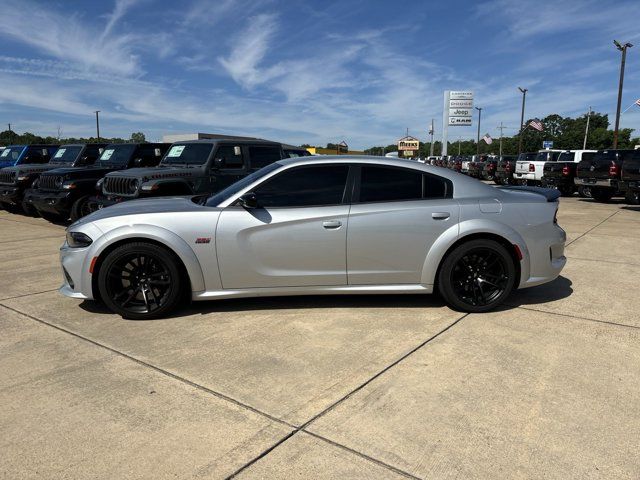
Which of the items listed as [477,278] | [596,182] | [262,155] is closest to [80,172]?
[262,155]

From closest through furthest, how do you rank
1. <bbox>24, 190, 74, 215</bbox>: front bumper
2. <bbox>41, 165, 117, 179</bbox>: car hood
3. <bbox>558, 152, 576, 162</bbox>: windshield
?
<bbox>24, 190, 74, 215</bbox>: front bumper → <bbox>41, 165, 117, 179</bbox>: car hood → <bbox>558, 152, 576, 162</bbox>: windshield

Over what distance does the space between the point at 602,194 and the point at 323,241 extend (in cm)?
1621

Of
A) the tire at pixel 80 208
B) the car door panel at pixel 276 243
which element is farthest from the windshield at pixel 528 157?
the car door panel at pixel 276 243

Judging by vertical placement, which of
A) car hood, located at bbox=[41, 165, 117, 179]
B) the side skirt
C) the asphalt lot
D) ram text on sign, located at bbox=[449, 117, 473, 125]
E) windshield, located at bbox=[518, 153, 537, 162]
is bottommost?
the asphalt lot

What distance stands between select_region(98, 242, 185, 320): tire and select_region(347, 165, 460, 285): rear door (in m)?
1.62

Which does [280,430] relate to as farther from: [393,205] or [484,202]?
[484,202]

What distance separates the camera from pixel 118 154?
11.6 metres

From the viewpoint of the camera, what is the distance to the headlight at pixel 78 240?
430 cm

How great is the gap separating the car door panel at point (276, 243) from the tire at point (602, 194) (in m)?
15.8

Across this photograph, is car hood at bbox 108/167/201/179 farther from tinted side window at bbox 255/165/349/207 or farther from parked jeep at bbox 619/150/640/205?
parked jeep at bbox 619/150/640/205

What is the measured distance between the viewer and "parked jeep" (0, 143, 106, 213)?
12117 millimetres

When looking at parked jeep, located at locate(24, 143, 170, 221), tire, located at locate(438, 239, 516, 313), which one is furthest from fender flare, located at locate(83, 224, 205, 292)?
parked jeep, located at locate(24, 143, 170, 221)

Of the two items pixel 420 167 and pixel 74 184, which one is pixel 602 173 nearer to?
pixel 420 167

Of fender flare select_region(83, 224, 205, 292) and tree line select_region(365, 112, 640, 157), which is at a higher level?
tree line select_region(365, 112, 640, 157)
